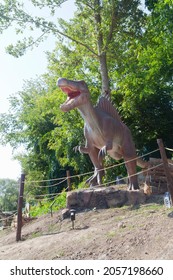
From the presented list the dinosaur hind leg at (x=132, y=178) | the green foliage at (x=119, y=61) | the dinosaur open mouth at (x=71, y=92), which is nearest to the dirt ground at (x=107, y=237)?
the dinosaur hind leg at (x=132, y=178)

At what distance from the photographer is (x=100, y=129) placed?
7.28 metres

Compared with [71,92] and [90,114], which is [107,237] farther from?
[71,92]

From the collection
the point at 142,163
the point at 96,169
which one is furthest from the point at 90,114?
the point at 142,163

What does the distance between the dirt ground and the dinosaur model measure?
1032 mm

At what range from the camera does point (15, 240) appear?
703 cm

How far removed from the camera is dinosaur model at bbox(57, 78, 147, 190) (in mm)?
7176

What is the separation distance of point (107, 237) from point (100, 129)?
2725 mm

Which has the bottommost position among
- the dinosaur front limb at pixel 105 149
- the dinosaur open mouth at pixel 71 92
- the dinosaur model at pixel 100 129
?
the dinosaur front limb at pixel 105 149

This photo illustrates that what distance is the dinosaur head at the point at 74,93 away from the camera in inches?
279

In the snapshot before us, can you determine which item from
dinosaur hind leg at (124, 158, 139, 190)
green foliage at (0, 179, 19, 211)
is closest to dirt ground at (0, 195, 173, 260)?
dinosaur hind leg at (124, 158, 139, 190)

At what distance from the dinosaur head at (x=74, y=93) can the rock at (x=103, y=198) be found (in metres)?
1.80

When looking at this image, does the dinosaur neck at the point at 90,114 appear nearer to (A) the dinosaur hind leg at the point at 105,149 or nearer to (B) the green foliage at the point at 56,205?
(A) the dinosaur hind leg at the point at 105,149

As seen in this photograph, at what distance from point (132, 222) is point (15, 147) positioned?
65.3ft

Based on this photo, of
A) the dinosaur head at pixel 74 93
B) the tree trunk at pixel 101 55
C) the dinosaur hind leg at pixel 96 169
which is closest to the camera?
the dinosaur head at pixel 74 93
